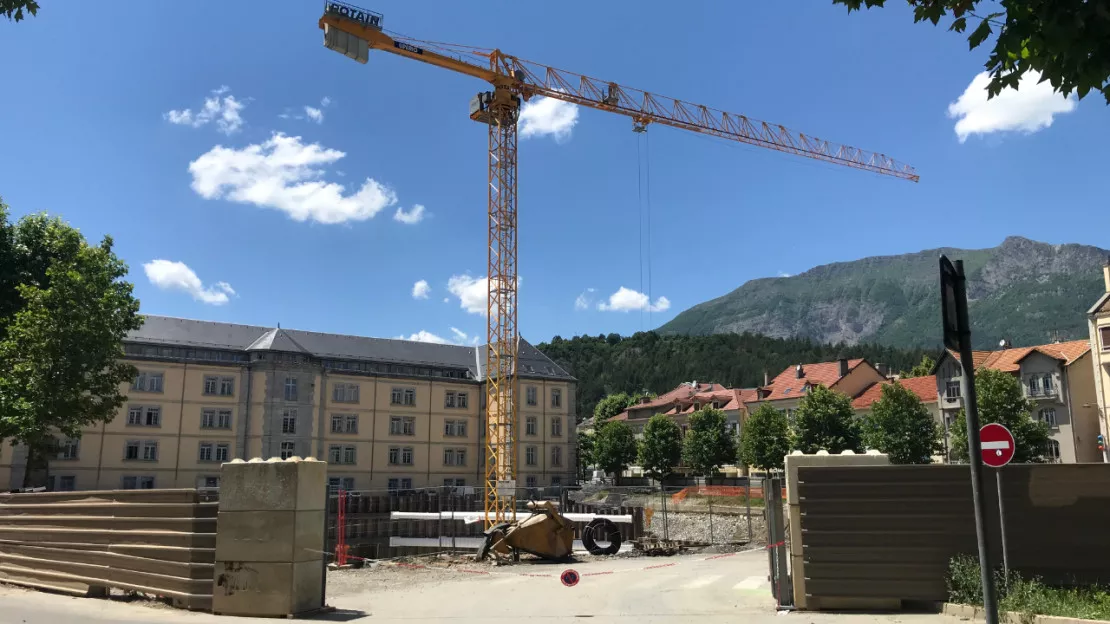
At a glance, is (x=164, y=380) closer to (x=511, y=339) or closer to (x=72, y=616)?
(x=511, y=339)

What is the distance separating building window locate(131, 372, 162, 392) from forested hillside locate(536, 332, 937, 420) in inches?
4120

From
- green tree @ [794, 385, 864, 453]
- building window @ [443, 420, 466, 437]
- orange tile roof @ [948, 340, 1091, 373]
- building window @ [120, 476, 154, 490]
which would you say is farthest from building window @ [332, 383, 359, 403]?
orange tile roof @ [948, 340, 1091, 373]

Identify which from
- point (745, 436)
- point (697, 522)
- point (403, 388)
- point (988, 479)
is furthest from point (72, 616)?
point (745, 436)

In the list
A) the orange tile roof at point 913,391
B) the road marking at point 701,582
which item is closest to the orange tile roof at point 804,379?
the orange tile roof at point 913,391

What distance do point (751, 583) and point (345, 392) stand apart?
49253mm

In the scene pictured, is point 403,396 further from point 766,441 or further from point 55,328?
point 55,328

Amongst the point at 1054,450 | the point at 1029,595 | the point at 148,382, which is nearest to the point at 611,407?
the point at 1054,450

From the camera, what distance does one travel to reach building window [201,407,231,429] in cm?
5472

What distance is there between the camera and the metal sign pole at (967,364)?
5.91 metres

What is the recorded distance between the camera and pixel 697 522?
46.7m

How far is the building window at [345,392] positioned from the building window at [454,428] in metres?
8.11

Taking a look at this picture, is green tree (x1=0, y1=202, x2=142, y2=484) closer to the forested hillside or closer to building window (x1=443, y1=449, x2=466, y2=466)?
building window (x1=443, y1=449, x2=466, y2=466)

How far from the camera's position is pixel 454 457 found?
213ft

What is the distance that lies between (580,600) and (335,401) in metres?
49.1
